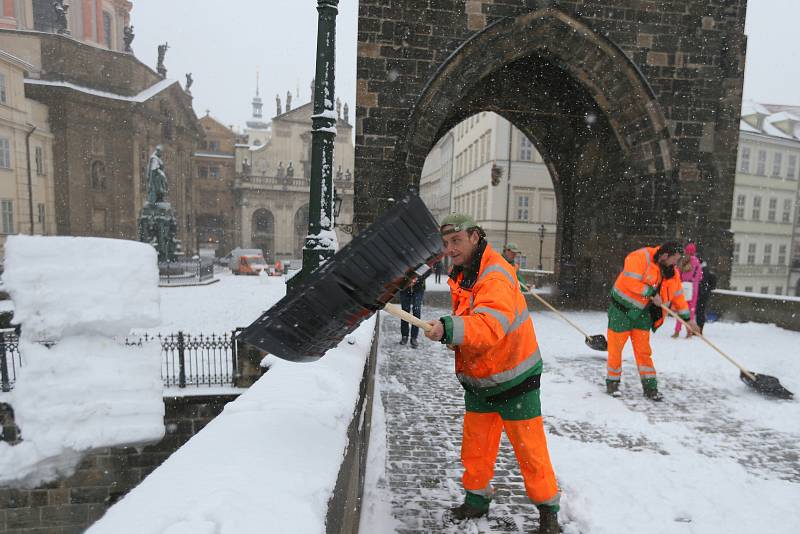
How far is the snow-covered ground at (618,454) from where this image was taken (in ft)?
10.6

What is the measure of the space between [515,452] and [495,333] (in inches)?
33.9

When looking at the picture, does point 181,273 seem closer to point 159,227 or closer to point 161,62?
point 159,227

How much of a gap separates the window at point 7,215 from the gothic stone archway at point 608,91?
26715mm

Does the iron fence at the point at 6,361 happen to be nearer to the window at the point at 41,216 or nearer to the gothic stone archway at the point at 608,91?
the gothic stone archway at the point at 608,91

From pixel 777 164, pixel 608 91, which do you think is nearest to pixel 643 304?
pixel 608 91

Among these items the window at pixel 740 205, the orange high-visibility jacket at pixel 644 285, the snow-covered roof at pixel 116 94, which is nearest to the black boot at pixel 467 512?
the orange high-visibility jacket at pixel 644 285

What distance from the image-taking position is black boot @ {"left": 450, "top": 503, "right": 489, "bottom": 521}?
10.4ft

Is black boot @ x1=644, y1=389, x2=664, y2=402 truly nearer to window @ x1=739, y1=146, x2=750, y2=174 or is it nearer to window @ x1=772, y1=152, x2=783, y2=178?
window @ x1=739, y1=146, x2=750, y2=174

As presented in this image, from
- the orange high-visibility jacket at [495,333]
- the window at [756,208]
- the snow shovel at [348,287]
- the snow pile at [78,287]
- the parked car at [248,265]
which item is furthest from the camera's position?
the window at [756,208]

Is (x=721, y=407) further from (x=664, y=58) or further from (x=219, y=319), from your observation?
(x=219, y=319)

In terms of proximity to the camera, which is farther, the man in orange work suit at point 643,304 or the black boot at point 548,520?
the man in orange work suit at point 643,304

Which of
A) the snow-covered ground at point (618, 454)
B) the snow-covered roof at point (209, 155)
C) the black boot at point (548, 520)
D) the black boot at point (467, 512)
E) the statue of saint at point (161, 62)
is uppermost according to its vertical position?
the statue of saint at point (161, 62)

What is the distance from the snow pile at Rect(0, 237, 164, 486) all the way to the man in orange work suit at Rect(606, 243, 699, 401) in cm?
535

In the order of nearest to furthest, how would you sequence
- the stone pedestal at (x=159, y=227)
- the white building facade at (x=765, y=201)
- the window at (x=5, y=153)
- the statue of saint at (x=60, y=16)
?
the stone pedestal at (x=159, y=227)
the window at (x=5, y=153)
the statue of saint at (x=60, y=16)
the white building facade at (x=765, y=201)
